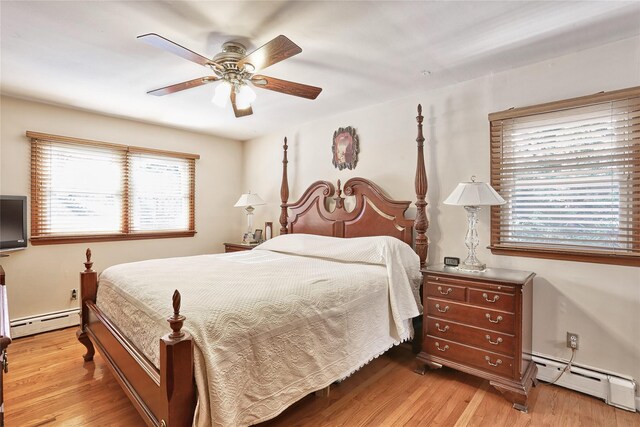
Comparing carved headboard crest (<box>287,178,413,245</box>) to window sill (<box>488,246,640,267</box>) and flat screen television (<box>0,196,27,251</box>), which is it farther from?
flat screen television (<box>0,196,27,251</box>)

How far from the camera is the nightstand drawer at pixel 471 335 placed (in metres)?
2.14

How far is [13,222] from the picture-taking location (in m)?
3.07

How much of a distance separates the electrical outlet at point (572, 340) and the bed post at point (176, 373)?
2.55 meters

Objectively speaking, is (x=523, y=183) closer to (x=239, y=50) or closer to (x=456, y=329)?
(x=456, y=329)

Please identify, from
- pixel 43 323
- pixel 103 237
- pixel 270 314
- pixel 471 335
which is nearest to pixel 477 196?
pixel 471 335

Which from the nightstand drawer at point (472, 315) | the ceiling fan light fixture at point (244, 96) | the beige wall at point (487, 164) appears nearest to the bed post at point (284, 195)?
the beige wall at point (487, 164)

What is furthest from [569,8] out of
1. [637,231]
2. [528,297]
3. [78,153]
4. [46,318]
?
[46,318]

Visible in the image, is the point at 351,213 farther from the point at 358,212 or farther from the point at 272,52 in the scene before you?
the point at 272,52

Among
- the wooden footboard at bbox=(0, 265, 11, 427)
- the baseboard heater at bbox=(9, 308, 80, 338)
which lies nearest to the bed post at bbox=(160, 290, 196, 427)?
the wooden footboard at bbox=(0, 265, 11, 427)

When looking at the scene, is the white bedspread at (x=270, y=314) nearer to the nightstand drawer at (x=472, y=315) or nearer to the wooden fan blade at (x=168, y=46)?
the nightstand drawer at (x=472, y=315)

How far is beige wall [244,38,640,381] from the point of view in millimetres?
2152

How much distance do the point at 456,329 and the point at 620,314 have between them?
105cm

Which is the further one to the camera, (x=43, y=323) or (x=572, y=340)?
(x=43, y=323)

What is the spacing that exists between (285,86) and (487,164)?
1.78 m
